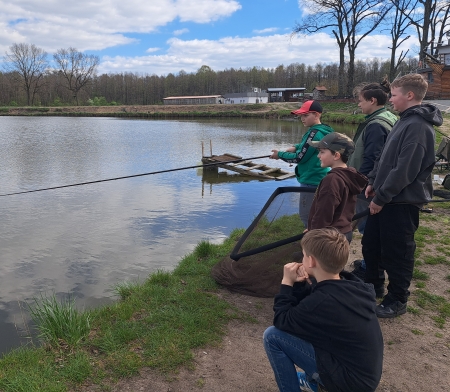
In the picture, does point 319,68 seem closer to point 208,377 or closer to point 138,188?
point 138,188

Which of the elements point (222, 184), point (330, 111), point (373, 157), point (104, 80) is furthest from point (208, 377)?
point (104, 80)

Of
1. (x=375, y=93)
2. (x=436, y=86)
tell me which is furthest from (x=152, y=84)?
(x=375, y=93)

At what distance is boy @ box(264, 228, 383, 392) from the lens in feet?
6.31

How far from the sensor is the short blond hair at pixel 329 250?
2006 millimetres

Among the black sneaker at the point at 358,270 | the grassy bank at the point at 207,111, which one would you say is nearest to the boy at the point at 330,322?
the black sneaker at the point at 358,270

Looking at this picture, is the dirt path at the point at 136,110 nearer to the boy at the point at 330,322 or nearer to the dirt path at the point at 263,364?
the dirt path at the point at 263,364

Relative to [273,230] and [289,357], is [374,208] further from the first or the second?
[289,357]

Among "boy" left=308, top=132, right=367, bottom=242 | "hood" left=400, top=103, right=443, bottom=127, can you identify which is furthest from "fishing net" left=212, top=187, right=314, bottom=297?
"hood" left=400, top=103, right=443, bottom=127

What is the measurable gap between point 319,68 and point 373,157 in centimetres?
10304

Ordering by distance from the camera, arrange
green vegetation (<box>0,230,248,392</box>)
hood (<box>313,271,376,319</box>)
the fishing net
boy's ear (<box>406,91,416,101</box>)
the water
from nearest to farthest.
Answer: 1. hood (<box>313,271,376,319</box>)
2. green vegetation (<box>0,230,248,392</box>)
3. boy's ear (<box>406,91,416,101</box>)
4. the fishing net
5. the water

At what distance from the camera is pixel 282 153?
14.0 ft

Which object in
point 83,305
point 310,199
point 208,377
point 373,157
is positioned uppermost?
point 373,157

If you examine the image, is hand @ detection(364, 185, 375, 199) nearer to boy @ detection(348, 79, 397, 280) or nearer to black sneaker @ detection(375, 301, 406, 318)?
boy @ detection(348, 79, 397, 280)

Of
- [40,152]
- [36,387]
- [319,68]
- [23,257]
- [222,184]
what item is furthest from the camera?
[319,68]
